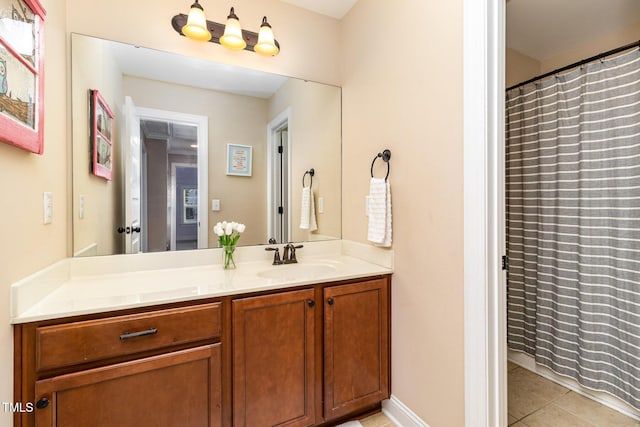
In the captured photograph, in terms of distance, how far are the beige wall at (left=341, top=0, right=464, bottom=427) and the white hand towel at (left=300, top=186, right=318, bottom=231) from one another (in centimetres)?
44

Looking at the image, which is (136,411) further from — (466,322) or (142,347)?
(466,322)

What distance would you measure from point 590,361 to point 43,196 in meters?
3.00

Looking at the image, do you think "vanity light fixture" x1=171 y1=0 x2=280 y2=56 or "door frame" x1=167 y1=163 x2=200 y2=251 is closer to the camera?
"vanity light fixture" x1=171 y1=0 x2=280 y2=56

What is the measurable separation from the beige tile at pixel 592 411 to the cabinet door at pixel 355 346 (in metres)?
1.13

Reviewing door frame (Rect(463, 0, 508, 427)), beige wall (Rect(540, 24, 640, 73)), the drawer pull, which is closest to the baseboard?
door frame (Rect(463, 0, 508, 427))

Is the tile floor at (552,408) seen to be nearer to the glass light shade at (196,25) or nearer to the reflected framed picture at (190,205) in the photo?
the reflected framed picture at (190,205)

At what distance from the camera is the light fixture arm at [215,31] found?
1622mm

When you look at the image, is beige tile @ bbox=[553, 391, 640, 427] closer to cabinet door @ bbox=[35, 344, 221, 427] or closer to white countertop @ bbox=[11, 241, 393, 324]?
white countertop @ bbox=[11, 241, 393, 324]

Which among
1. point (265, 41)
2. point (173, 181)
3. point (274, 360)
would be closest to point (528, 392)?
point (274, 360)

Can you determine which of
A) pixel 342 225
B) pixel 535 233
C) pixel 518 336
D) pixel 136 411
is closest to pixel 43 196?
pixel 136 411

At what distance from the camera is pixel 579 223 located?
184 cm

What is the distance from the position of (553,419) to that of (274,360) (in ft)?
5.32

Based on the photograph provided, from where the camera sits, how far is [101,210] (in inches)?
59.4

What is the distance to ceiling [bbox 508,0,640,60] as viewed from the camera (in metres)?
2.01
